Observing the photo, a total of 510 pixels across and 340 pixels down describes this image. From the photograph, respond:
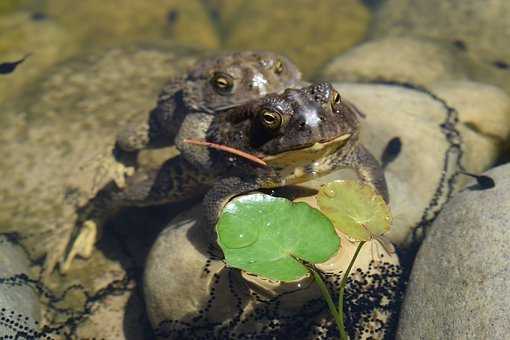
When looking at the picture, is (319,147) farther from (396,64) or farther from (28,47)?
(28,47)

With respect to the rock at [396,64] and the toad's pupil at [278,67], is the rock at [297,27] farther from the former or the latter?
the toad's pupil at [278,67]

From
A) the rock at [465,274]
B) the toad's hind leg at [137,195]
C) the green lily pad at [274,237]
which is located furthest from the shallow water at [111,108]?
the green lily pad at [274,237]

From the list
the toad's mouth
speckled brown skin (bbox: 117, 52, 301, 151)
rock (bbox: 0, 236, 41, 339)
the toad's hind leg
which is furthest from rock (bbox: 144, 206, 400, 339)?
speckled brown skin (bbox: 117, 52, 301, 151)

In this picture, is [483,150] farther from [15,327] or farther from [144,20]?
[144,20]

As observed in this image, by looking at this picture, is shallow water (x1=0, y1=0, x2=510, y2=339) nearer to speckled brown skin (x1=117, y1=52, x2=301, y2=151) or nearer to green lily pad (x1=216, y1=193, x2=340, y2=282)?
speckled brown skin (x1=117, y1=52, x2=301, y2=151)

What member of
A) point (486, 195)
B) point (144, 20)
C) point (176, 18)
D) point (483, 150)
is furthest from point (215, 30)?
point (486, 195)

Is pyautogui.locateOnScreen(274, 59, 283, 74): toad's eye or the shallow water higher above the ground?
pyautogui.locateOnScreen(274, 59, 283, 74): toad's eye
